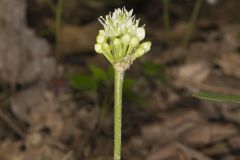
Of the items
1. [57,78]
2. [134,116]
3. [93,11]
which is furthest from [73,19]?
[134,116]

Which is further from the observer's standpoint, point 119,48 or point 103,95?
point 103,95

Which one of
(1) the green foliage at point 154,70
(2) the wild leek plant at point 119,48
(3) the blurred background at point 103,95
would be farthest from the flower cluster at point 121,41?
(1) the green foliage at point 154,70

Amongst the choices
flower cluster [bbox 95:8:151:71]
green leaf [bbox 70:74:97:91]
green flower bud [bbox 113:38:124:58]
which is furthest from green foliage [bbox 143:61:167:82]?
green flower bud [bbox 113:38:124:58]

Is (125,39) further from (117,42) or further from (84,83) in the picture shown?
(84,83)

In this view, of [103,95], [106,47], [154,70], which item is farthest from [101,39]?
[154,70]

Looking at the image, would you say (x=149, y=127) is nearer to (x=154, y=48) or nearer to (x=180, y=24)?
(x=154, y=48)

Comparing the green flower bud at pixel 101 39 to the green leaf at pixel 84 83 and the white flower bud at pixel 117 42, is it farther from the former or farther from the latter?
the green leaf at pixel 84 83
